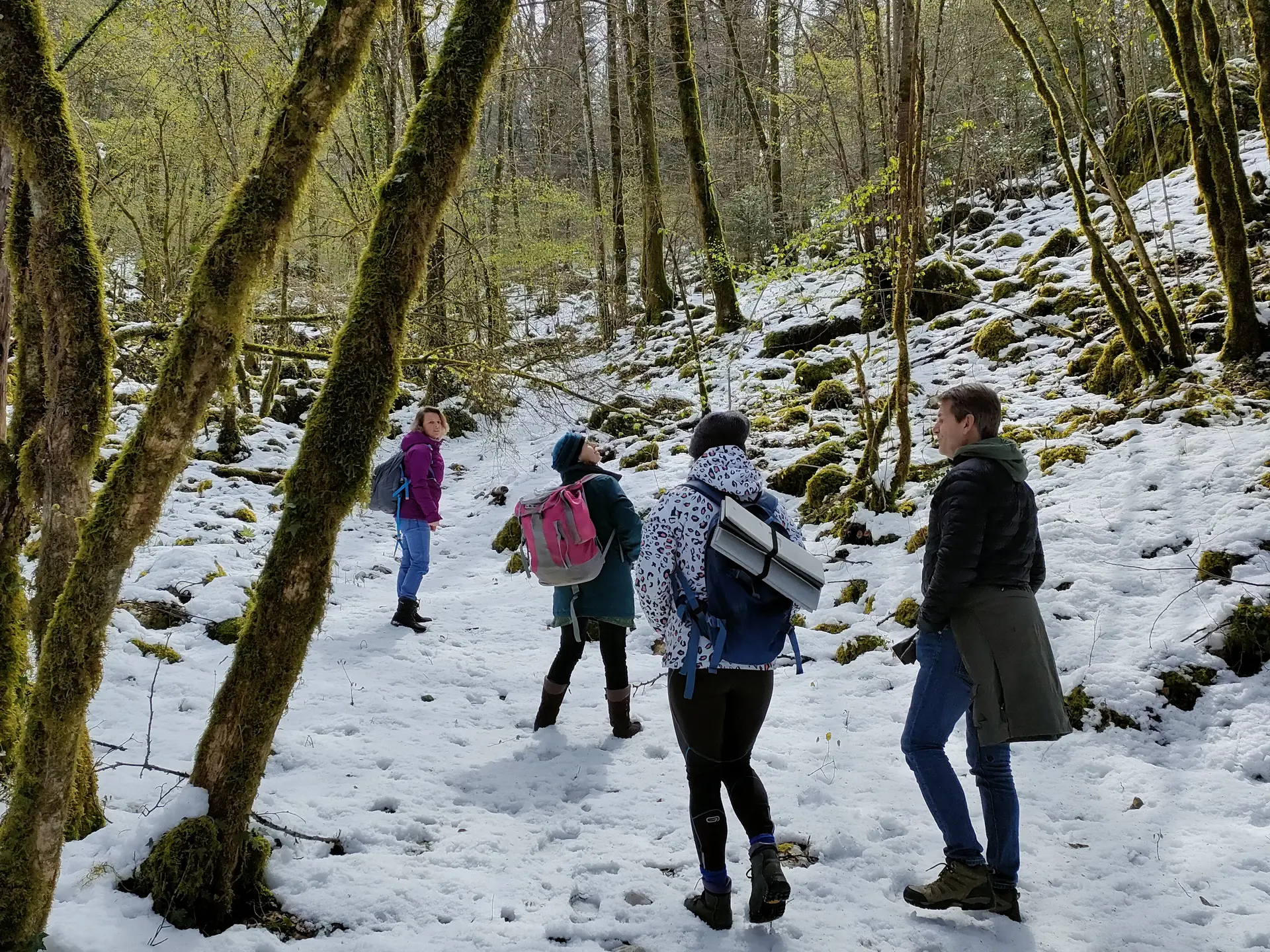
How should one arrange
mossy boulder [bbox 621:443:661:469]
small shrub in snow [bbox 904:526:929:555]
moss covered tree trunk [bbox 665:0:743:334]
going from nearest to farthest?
small shrub in snow [bbox 904:526:929:555]
mossy boulder [bbox 621:443:661:469]
moss covered tree trunk [bbox 665:0:743:334]

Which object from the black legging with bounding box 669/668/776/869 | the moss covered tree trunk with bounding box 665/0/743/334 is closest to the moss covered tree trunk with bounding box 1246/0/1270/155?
the black legging with bounding box 669/668/776/869

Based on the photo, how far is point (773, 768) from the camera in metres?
4.50

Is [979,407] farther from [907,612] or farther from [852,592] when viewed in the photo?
[852,592]

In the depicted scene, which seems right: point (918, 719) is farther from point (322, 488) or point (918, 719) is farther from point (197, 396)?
point (197, 396)

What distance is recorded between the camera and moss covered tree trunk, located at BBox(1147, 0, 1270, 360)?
649 cm

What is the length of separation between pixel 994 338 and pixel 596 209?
460 inches

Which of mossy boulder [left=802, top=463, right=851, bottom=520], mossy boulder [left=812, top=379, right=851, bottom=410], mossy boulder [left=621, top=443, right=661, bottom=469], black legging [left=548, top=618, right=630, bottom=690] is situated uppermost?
mossy boulder [left=812, top=379, right=851, bottom=410]

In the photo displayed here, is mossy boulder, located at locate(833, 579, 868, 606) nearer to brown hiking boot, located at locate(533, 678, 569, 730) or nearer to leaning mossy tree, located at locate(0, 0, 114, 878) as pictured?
brown hiking boot, located at locate(533, 678, 569, 730)

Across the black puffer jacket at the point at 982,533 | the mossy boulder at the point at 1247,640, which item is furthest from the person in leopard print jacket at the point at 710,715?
the mossy boulder at the point at 1247,640

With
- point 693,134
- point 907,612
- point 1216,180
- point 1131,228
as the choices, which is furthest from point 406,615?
point 693,134

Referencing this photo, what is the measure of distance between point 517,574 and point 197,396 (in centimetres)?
610

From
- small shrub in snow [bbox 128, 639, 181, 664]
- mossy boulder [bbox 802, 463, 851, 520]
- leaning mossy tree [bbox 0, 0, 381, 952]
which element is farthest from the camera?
mossy boulder [bbox 802, 463, 851, 520]

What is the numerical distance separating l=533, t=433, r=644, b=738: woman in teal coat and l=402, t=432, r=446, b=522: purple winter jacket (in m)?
2.45

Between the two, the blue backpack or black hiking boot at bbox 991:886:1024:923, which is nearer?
the blue backpack
